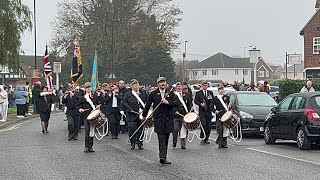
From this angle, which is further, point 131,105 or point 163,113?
point 131,105

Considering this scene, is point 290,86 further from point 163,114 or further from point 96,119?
point 163,114

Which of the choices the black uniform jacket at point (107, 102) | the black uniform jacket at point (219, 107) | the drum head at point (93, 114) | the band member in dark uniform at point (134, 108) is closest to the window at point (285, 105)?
the black uniform jacket at point (219, 107)

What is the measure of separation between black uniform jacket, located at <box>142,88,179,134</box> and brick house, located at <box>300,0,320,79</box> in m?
44.4

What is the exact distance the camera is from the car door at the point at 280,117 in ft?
58.3

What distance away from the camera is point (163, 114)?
46.2 ft

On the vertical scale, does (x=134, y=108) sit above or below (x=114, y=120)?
above

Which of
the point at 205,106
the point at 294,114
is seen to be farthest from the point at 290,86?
the point at 294,114

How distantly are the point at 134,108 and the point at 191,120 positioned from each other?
6.27 ft

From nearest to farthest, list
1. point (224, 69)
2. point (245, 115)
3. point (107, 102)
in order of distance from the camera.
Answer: point (245, 115) < point (107, 102) < point (224, 69)

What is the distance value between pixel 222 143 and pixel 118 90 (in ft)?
18.0

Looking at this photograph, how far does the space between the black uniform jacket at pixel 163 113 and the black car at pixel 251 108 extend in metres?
7.18

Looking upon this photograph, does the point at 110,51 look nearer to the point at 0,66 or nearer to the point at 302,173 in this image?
the point at 0,66

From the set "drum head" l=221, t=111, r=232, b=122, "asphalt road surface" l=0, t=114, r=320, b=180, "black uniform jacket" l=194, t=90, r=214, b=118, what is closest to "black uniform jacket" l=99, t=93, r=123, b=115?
"asphalt road surface" l=0, t=114, r=320, b=180

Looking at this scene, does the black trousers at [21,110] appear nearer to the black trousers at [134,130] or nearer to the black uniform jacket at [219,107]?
the black trousers at [134,130]
